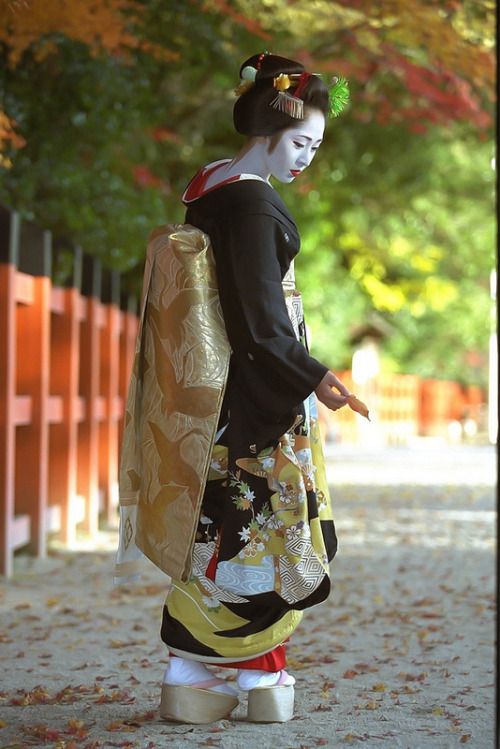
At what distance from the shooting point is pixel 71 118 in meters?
7.46

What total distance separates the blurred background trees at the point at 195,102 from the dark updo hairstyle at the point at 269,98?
5.33 ft

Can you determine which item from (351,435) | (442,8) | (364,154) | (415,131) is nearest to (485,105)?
(415,131)

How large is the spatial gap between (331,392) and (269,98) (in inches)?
31.7

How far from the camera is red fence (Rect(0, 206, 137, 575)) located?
5.16 metres

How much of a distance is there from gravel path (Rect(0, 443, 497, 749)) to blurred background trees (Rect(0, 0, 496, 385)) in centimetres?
235

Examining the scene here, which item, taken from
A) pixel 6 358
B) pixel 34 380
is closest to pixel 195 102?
pixel 34 380

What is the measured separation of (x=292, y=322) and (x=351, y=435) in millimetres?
18990

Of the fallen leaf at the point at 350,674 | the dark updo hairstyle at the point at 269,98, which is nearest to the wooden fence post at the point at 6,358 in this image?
the fallen leaf at the point at 350,674

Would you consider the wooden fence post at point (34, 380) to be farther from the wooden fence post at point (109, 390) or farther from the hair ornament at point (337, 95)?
the hair ornament at point (337, 95)

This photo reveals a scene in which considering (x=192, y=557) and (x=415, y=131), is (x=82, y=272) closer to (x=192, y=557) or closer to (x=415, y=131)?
(x=192, y=557)

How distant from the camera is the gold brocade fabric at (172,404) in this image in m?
2.88

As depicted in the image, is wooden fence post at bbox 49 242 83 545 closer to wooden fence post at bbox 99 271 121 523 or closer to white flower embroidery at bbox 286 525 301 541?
wooden fence post at bbox 99 271 121 523

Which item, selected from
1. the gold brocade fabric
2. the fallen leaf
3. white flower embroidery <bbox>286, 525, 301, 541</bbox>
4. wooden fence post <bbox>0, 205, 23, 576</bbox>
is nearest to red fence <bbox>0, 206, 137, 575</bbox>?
wooden fence post <bbox>0, 205, 23, 576</bbox>

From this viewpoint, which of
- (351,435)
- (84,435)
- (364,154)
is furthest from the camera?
(351,435)
